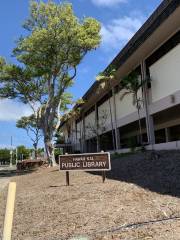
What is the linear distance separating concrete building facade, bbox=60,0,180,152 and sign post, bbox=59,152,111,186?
9.09 m

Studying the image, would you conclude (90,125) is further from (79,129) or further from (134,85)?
(134,85)

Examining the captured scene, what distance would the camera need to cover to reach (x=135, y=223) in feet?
24.7

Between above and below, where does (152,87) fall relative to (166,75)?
below

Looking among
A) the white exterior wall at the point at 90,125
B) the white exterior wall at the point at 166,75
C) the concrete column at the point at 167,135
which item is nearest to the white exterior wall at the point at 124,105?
the concrete column at the point at 167,135

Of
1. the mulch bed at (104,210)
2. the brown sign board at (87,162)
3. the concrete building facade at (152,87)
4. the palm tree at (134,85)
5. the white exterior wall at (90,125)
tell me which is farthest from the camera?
the white exterior wall at (90,125)

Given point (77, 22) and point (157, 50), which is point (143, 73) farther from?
point (77, 22)

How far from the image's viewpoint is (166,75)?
22.3 m

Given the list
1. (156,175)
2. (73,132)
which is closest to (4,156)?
(73,132)

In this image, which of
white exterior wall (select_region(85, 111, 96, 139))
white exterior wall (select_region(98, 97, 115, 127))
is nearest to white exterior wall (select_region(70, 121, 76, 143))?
white exterior wall (select_region(85, 111, 96, 139))

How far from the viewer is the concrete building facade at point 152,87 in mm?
20641

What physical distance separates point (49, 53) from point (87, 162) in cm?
1788

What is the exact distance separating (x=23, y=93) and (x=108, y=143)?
12.2 meters

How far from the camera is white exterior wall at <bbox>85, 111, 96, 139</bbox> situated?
140ft

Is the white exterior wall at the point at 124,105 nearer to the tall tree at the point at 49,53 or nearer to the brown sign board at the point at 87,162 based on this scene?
the tall tree at the point at 49,53
